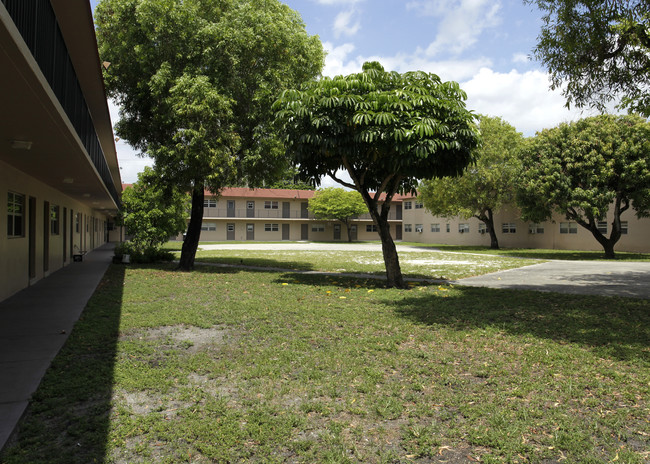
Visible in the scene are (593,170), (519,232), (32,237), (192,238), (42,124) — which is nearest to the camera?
(42,124)

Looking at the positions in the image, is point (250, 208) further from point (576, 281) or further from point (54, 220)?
point (576, 281)

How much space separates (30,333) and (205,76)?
943 centimetres

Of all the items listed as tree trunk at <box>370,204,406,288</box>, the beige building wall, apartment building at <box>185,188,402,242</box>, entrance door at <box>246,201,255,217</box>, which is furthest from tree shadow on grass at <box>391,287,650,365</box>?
entrance door at <box>246,201,255,217</box>

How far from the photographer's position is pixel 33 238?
12.0 m

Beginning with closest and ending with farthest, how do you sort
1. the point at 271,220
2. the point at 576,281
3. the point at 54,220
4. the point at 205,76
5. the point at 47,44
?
the point at 47,44
the point at 576,281
the point at 205,76
the point at 54,220
the point at 271,220

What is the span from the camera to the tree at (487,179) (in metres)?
31.1

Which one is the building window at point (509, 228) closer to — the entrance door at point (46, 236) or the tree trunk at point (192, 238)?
the tree trunk at point (192, 238)

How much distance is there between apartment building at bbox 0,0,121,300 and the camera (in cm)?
441

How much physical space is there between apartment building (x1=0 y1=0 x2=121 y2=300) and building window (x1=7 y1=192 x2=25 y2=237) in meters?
0.02

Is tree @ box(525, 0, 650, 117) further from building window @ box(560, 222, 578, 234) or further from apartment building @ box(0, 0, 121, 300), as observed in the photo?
building window @ box(560, 222, 578, 234)

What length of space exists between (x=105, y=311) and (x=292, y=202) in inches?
1836

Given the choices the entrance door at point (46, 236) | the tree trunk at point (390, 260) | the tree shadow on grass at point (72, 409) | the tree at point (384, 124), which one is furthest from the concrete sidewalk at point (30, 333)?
the tree trunk at point (390, 260)

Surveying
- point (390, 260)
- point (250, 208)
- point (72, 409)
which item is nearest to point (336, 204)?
point (250, 208)

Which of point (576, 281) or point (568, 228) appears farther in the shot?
point (568, 228)
